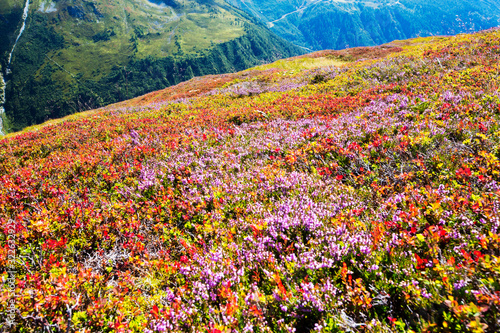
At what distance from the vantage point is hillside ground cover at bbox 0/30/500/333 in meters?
2.31

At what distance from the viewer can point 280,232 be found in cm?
339

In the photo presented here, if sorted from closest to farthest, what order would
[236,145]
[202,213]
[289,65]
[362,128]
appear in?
[202,213] < [362,128] < [236,145] < [289,65]

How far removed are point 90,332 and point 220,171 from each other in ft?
12.4

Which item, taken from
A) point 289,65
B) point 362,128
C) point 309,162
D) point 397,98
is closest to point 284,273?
point 309,162

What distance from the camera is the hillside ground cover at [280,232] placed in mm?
2307

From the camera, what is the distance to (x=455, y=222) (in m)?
2.82

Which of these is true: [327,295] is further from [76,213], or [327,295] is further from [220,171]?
[76,213]

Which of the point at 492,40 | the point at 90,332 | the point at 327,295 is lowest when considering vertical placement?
the point at 90,332

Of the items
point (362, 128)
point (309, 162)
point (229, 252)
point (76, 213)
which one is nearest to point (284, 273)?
point (229, 252)

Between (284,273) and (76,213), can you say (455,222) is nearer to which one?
(284,273)

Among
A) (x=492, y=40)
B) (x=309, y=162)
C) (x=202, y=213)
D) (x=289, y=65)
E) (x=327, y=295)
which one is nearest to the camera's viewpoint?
(x=327, y=295)

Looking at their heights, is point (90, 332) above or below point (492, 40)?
below

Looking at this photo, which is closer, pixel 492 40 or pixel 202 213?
pixel 202 213

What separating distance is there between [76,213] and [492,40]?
2271 centimetres
